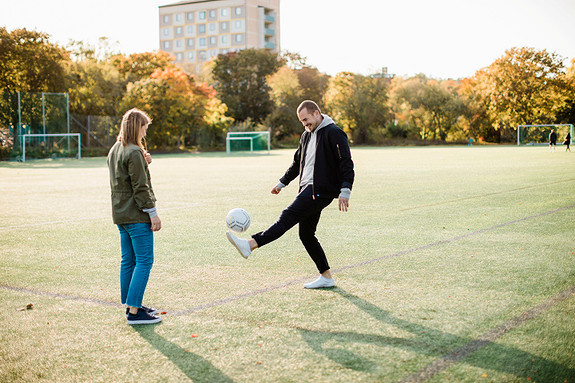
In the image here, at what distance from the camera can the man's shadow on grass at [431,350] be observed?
3811mm

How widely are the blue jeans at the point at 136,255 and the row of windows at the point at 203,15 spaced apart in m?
113

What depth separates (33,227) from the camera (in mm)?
10430

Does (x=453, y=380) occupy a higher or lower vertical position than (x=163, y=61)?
lower

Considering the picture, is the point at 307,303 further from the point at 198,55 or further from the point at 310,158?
the point at 198,55

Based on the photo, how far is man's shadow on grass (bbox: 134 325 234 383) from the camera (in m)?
3.78

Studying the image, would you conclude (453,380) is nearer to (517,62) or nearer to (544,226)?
(544,226)

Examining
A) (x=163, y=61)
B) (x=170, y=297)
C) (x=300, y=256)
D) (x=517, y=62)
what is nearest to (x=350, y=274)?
(x=300, y=256)

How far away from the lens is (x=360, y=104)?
72000 millimetres

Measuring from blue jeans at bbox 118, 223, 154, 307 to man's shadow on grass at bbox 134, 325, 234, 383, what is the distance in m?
0.37

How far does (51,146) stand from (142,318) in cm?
4089

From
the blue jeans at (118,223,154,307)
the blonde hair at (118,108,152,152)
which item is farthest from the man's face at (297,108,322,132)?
the blue jeans at (118,223,154,307)

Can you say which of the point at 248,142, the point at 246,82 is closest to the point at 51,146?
the point at 248,142

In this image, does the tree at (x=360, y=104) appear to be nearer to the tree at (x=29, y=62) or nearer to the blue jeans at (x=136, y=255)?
the tree at (x=29, y=62)

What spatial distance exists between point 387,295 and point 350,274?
967 mm
